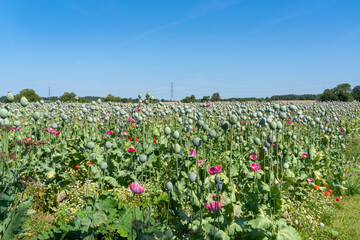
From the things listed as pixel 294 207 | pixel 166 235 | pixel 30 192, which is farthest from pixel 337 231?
pixel 30 192

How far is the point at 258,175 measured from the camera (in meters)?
3.22

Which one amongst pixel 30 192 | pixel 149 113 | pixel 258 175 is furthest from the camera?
pixel 149 113

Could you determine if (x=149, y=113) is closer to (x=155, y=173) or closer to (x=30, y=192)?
(x=155, y=173)

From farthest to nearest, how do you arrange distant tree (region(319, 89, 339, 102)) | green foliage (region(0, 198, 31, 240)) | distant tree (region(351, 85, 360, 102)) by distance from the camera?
distant tree (region(351, 85, 360, 102)), distant tree (region(319, 89, 339, 102)), green foliage (region(0, 198, 31, 240))

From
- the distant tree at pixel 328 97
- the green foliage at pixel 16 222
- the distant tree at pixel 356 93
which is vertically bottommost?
the green foliage at pixel 16 222

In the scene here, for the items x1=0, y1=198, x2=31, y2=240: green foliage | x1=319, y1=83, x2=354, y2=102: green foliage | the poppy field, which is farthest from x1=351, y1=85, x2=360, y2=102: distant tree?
x1=0, y1=198, x2=31, y2=240: green foliage

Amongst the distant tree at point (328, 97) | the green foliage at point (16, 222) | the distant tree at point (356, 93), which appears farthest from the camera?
the distant tree at point (356, 93)

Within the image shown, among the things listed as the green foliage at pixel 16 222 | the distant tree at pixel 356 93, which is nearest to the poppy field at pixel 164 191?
the green foliage at pixel 16 222

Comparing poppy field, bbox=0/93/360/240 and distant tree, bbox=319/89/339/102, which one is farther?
distant tree, bbox=319/89/339/102

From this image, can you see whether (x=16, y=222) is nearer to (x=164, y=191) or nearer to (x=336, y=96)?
(x=164, y=191)

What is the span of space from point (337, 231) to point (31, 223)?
3784 mm

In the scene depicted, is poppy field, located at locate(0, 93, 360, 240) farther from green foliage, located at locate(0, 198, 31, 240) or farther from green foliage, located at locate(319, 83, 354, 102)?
green foliage, located at locate(319, 83, 354, 102)

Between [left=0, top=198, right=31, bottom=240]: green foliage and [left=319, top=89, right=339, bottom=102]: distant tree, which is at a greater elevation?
[left=319, top=89, right=339, bottom=102]: distant tree

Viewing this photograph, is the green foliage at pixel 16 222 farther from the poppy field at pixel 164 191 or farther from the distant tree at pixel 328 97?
the distant tree at pixel 328 97
